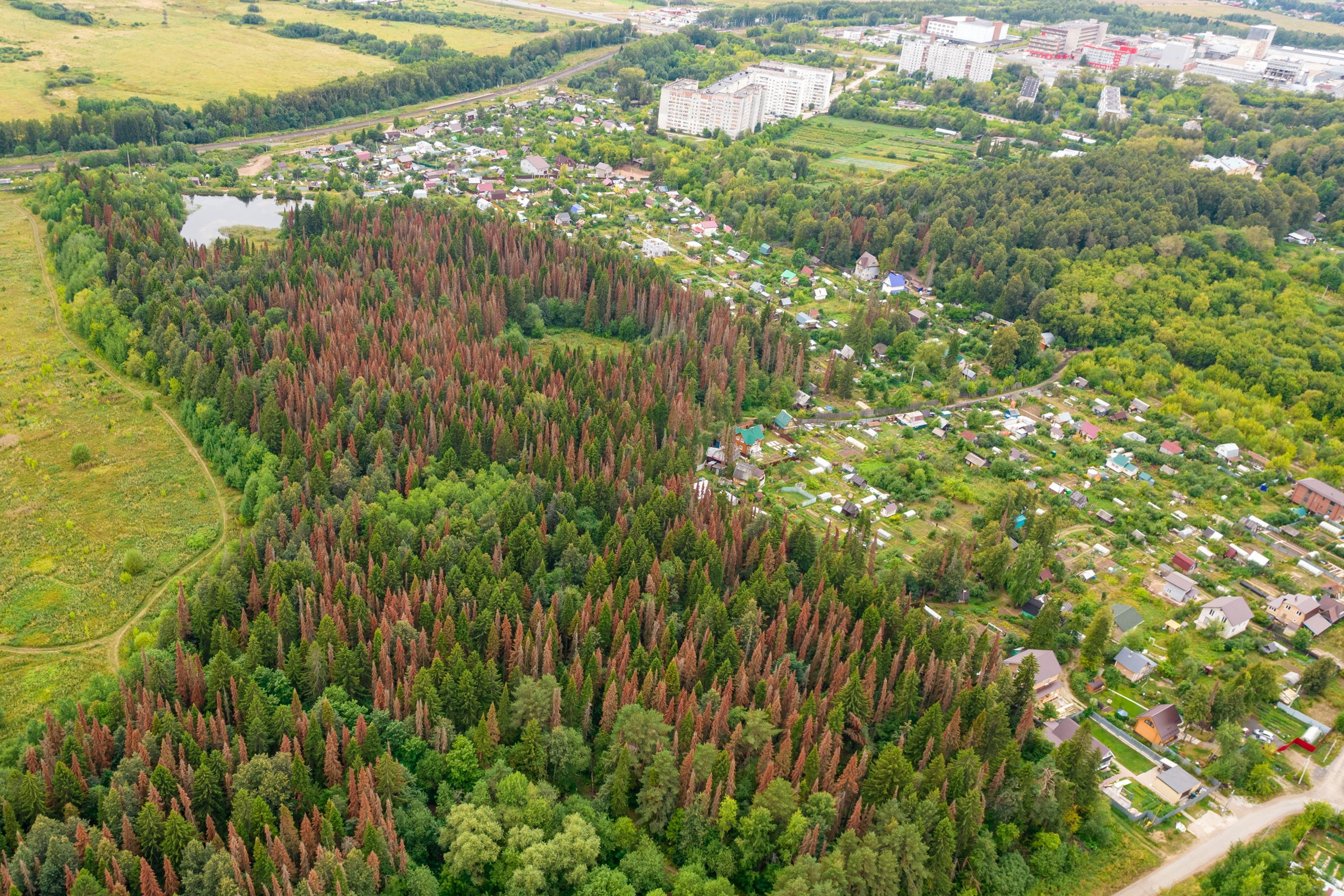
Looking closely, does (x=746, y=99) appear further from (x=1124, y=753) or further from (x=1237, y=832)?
(x=1237, y=832)

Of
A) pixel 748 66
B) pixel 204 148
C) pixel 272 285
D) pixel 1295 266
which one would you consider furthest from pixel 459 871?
pixel 748 66

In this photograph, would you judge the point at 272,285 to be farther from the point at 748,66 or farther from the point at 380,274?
the point at 748,66

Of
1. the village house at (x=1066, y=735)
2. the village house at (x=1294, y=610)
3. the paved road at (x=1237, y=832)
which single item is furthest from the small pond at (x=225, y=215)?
the paved road at (x=1237, y=832)

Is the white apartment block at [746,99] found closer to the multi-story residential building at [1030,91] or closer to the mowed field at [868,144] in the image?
the mowed field at [868,144]

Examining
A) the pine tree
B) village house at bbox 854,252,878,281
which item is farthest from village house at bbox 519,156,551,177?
the pine tree

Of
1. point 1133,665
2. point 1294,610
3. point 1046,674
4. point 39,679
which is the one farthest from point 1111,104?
point 39,679

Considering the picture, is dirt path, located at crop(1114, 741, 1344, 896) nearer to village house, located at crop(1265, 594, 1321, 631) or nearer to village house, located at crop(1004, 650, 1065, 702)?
village house, located at crop(1004, 650, 1065, 702)
